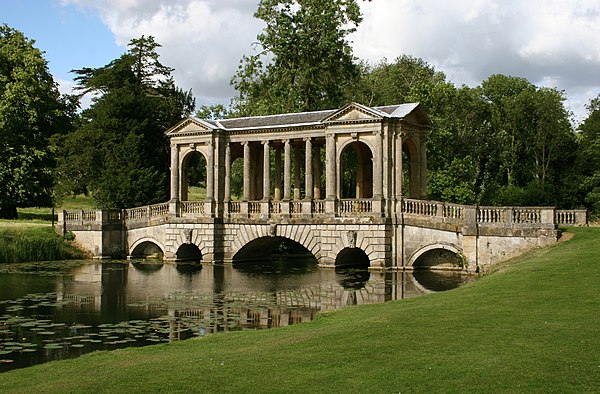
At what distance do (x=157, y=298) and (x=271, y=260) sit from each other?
20000 mm

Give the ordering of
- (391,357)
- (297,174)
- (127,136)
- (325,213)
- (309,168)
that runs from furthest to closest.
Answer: (127,136)
(297,174)
(309,168)
(325,213)
(391,357)

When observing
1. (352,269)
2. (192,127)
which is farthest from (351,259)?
(192,127)

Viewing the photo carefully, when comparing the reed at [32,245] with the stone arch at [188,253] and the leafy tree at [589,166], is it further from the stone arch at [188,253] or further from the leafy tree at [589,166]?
the leafy tree at [589,166]

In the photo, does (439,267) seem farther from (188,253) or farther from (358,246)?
(188,253)

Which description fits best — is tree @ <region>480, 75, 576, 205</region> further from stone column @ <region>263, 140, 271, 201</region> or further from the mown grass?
the mown grass

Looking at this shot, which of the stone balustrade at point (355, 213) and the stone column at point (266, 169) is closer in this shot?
the stone balustrade at point (355, 213)

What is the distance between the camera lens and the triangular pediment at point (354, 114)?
37812mm

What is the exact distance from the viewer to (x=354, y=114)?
126ft

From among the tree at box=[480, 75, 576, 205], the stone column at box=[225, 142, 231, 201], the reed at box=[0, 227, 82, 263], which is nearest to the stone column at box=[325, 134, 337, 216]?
the stone column at box=[225, 142, 231, 201]

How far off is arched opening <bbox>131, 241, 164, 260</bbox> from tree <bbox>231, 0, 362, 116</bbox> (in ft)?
41.1

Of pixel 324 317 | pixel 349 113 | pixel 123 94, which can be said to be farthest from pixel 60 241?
pixel 324 317

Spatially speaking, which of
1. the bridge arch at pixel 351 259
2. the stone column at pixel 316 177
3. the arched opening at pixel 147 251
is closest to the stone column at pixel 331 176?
the bridge arch at pixel 351 259

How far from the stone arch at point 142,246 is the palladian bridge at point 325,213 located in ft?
0.25

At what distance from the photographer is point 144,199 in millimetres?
54719
